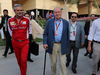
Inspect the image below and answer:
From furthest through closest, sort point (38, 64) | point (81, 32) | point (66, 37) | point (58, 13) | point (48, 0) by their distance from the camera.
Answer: point (48, 0) < point (38, 64) < point (81, 32) < point (66, 37) < point (58, 13)

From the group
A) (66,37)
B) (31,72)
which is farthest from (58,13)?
(31,72)

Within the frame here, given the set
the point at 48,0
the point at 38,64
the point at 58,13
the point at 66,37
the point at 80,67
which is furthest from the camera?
the point at 48,0

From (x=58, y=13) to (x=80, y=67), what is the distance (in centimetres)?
260

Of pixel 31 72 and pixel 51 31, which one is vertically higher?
pixel 51 31

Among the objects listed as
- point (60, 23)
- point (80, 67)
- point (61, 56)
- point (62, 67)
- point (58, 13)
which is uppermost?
point (58, 13)

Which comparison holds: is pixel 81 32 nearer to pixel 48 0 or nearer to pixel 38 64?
pixel 38 64

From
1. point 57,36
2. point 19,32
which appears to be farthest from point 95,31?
point 19,32

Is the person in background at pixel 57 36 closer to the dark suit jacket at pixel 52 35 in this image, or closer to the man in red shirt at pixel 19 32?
the dark suit jacket at pixel 52 35

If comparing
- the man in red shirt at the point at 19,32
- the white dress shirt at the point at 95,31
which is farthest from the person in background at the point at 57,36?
the white dress shirt at the point at 95,31

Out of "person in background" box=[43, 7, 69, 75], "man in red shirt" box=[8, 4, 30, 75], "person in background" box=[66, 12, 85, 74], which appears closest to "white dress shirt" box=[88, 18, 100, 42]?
"person in background" box=[66, 12, 85, 74]

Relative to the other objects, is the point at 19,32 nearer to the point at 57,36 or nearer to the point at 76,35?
the point at 57,36

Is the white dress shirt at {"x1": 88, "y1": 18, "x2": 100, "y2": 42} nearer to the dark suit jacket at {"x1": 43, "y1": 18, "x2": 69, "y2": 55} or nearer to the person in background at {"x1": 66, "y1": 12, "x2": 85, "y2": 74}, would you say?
the person in background at {"x1": 66, "y1": 12, "x2": 85, "y2": 74}

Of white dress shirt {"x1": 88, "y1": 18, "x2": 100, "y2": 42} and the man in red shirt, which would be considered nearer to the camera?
the man in red shirt

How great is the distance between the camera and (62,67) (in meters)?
2.96
